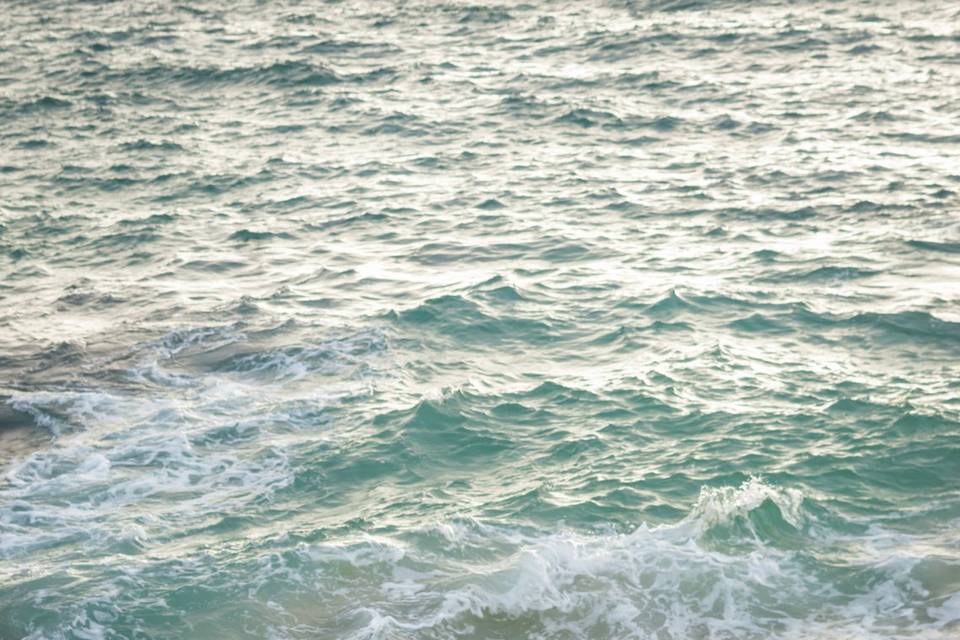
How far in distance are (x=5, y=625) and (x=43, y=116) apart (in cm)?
2276

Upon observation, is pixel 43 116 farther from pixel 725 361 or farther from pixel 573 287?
pixel 725 361

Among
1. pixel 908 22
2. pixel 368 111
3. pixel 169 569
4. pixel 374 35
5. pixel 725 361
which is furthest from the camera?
pixel 374 35

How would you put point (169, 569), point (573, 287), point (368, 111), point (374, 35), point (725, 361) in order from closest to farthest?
point (169, 569) → point (725, 361) → point (573, 287) → point (368, 111) → point (374, 35)

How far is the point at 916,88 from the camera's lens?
2739cm

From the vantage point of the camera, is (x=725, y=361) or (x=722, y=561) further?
(x=725, y=361)

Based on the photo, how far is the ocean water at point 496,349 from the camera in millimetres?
11750

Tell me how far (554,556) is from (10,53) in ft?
108

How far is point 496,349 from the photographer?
56.3 feet

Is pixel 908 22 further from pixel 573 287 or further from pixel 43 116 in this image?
pixel 43 116

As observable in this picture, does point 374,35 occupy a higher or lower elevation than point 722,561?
higher

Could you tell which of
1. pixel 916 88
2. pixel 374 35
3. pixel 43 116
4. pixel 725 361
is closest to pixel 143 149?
pixel 43 116

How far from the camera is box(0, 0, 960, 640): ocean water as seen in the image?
11.8 metres

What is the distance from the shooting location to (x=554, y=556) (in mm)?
12023

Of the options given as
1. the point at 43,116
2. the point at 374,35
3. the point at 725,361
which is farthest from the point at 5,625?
the point at 374,35
